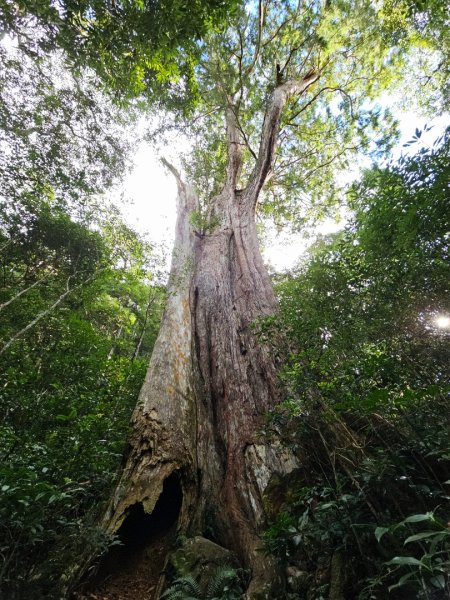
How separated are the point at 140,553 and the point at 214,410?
1.78 metres

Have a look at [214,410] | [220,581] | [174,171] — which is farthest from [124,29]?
[174,171]

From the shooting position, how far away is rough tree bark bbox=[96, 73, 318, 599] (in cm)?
292

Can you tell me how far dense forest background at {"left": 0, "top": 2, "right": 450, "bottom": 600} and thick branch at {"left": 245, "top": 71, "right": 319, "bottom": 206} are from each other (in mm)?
2742

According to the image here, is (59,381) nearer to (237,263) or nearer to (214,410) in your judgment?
(214,410)

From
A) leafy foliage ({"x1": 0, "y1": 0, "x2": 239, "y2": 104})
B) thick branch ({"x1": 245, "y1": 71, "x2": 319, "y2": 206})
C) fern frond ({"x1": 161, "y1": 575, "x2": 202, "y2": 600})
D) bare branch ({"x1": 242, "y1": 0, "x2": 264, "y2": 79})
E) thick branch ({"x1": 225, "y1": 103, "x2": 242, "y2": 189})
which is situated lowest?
fern frond ({"x1": 161, "y1": 575, "x2": 202, "y2": 600})

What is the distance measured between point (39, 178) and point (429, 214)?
24.6ft

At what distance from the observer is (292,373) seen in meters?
2.51

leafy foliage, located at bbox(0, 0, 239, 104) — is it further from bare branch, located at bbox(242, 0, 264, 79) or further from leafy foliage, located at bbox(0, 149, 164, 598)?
bare branch, located at bbox(242, 0, 264, 79)

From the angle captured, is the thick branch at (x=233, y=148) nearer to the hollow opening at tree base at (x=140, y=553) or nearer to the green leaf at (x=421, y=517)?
the hollow opening at tree base at (x=140, y=553)

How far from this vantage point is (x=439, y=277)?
3.46m

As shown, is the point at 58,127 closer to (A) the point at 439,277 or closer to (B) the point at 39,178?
(B) the point at 39,178

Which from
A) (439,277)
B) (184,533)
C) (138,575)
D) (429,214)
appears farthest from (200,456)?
(429,214)

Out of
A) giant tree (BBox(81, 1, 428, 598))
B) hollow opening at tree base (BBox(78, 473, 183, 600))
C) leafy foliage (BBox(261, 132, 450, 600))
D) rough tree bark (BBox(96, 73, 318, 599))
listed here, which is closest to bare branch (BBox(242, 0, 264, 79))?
giant tree (BBox(81, 1, 428, 598))

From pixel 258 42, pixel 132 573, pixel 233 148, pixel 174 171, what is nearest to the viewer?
pixel 132 573
